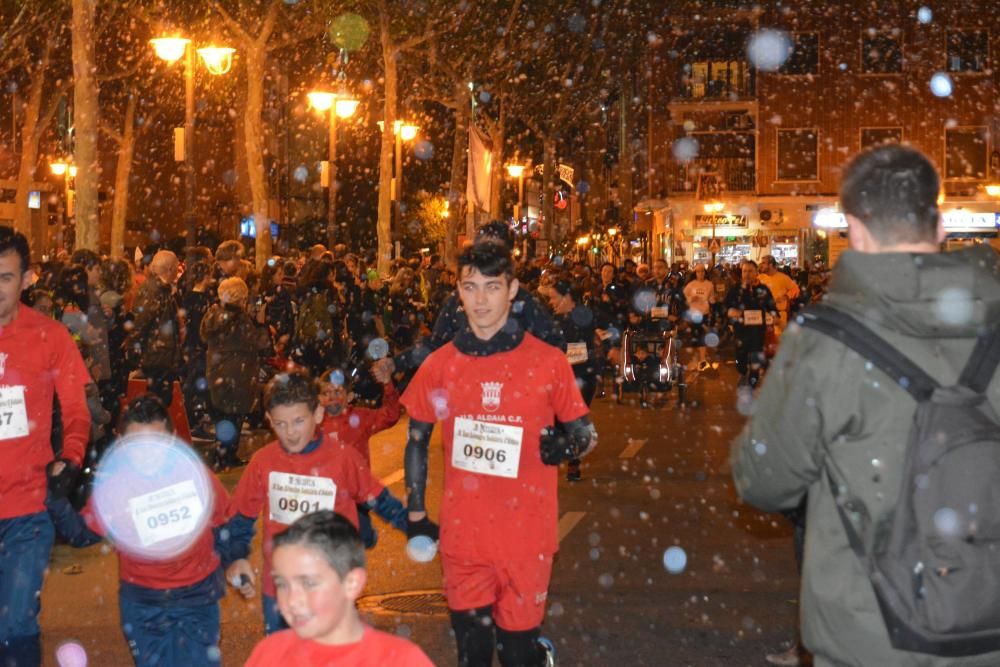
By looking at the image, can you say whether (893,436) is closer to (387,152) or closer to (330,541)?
(330,541)

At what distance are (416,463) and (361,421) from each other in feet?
7.51

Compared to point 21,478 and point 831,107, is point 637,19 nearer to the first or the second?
point 831,107

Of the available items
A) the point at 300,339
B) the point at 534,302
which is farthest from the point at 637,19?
the point at 534,302

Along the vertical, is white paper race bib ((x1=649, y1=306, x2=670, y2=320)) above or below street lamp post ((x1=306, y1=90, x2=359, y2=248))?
below

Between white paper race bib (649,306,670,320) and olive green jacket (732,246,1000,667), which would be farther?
white paper race bib (649,306,670,320)

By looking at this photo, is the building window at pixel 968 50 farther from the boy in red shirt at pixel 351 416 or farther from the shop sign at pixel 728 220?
the boy in red shirt at pixel 351 416

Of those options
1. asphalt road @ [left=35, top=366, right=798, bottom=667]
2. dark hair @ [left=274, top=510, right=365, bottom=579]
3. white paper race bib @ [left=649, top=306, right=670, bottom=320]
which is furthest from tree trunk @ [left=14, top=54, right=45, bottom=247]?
dark hair @ [left=274, top=510, right=365, bottom=579]

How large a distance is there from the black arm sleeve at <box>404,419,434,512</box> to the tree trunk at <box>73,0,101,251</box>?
15.2 metres

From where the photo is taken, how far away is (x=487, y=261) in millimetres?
5926

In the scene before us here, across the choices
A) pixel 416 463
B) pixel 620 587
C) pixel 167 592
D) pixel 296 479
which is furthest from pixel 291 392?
pixel 620 587

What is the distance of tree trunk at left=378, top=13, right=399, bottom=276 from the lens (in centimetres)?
3516

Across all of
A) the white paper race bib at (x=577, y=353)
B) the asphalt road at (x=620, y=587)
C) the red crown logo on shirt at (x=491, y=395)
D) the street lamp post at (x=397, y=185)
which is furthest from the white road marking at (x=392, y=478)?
the street lamp post at (x=397, y=185)

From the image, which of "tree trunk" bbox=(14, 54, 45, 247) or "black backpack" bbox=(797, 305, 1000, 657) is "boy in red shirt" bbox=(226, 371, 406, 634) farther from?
"tree trunk" bbox=(14, 54, 45, 247)

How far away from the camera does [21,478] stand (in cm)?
596
